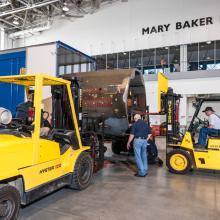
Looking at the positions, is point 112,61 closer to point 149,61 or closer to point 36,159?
point 149,61

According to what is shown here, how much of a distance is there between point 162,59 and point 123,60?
2.74 metres

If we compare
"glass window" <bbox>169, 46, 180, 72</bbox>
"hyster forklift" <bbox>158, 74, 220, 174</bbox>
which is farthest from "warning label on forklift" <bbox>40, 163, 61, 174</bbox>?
"glass window" <bbox>169, 46, 180, 72</bbox>

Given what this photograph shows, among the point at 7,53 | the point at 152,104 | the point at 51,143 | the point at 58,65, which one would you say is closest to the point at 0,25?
the point at 152,104

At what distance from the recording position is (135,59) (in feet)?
60.1

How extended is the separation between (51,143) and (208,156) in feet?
13.4

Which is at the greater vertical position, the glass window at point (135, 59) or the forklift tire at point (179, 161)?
the glass window at point (135, 59)

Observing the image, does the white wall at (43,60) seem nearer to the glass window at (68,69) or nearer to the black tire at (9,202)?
the glass window at (68,69)

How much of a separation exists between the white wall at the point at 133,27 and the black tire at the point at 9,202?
49.8ft

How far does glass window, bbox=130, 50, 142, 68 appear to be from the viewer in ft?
59.0

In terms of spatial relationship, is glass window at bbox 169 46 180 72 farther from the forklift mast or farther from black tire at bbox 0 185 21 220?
black tire at bbox 0 185 21 220

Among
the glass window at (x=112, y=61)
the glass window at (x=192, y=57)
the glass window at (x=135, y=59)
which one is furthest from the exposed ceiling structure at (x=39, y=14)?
the glass window at (x=192, y=57)

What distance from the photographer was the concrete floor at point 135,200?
4.05 meters

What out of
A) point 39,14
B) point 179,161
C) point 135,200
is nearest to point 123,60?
point 39,14

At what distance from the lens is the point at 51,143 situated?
424 centimetres
